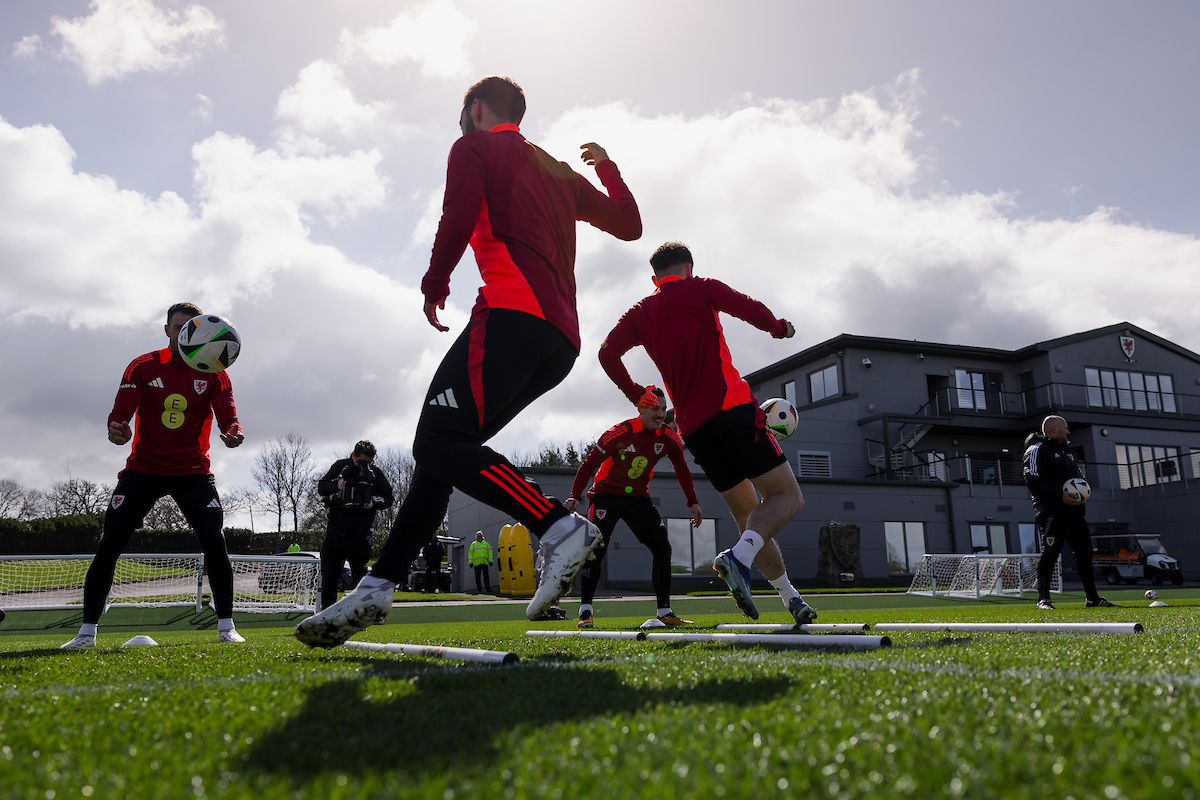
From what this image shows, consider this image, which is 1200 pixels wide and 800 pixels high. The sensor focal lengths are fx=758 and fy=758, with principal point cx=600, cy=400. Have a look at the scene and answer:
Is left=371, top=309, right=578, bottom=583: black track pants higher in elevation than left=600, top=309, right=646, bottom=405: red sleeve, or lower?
lower

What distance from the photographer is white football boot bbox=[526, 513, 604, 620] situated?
2.71m

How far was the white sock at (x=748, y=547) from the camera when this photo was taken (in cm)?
412

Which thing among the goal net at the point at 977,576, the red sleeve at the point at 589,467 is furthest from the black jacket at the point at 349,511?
the goal net at the point at 977,576

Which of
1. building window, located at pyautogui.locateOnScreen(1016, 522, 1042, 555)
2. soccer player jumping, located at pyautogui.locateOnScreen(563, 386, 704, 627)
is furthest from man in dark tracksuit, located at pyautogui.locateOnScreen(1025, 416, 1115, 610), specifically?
building window, located at pyautogui.locateOnScreen(1016, 522, 1042, 555)

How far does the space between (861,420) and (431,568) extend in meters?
22.4

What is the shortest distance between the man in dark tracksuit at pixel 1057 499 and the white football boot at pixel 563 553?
7888mm

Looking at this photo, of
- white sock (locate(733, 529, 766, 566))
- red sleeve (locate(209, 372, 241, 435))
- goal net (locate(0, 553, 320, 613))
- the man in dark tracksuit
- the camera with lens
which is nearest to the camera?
white sock (locate(733, 529, 766, 566))

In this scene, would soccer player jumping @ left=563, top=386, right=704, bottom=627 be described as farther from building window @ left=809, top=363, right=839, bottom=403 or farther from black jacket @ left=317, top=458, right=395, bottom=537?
building window @ left=809, top=363, right=839, bottom=403

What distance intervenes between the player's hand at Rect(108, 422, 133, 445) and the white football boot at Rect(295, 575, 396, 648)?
2.77 metres

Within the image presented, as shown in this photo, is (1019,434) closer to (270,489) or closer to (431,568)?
(431,568)

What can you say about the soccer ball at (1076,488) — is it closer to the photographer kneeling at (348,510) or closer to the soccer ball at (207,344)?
the photographer kneeling at (348,510)

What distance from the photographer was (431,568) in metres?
24.2

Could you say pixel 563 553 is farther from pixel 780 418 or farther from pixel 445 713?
pixel 780 418

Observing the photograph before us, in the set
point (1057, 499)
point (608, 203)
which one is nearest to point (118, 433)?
point (608, 203)
